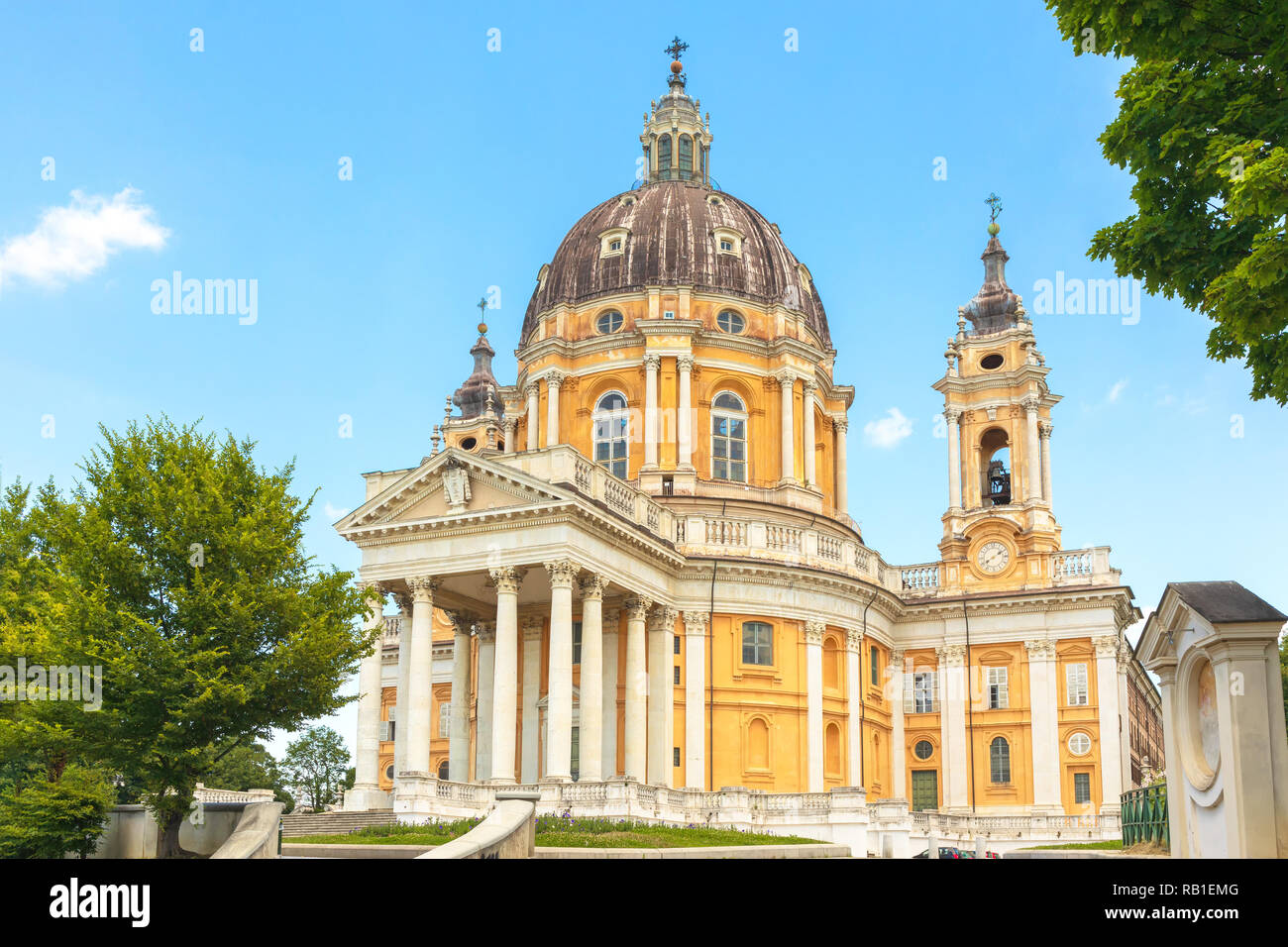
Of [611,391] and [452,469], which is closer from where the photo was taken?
[452,469]

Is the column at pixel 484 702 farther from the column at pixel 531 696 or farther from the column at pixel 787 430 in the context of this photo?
the column at pixel 787 430

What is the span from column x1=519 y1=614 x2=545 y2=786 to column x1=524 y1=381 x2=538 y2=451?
1019cm

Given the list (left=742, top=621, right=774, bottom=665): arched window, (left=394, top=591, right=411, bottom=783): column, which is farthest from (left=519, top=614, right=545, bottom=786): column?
(left=742, top=621, right=774, bottom=665): arched window

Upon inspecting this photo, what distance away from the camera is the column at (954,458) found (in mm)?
57656

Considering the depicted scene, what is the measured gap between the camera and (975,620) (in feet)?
178

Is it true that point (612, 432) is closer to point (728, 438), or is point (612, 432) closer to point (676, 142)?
point (728, 438)

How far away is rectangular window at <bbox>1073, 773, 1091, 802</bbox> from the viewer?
51.0 meters

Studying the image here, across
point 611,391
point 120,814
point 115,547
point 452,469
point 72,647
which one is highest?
point 611,391

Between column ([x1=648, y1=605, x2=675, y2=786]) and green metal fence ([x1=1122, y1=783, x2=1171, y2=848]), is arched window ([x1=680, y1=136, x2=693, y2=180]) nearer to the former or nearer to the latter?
column ([x1=648, y1=605, x2=675, y2=786])
